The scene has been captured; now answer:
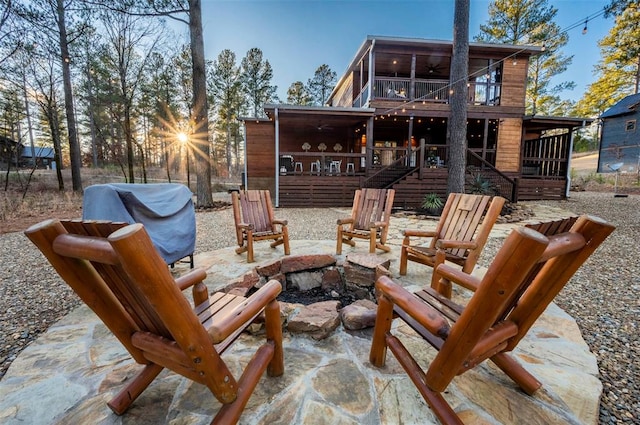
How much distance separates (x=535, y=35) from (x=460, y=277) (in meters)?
20.4

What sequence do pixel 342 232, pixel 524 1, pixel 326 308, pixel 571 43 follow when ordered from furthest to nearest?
pixel 571 43 < pixel 524 1 < pixel 342 232 < pixel 326 308

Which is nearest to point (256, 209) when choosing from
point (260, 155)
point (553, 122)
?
point (260, 155)

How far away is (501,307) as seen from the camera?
33.4 inches

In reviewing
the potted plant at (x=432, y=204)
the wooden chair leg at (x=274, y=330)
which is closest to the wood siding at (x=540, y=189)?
the potted plant at (x=432, y=204)

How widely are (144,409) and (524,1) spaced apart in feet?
74.9

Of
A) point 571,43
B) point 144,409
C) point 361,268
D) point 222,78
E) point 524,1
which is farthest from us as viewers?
point 222,78

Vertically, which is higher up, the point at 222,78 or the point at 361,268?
the point at 222,78

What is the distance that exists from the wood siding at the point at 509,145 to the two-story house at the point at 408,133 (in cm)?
4

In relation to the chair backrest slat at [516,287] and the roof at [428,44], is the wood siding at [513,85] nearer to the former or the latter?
the roof at [428,44]

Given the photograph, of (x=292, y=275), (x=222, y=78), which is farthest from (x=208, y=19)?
(x=222, y=78)

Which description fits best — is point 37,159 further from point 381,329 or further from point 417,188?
point 381,329

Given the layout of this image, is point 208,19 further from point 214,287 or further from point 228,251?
point 214,287

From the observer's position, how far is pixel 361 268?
2721 millimetres

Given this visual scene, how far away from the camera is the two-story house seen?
8.57m
